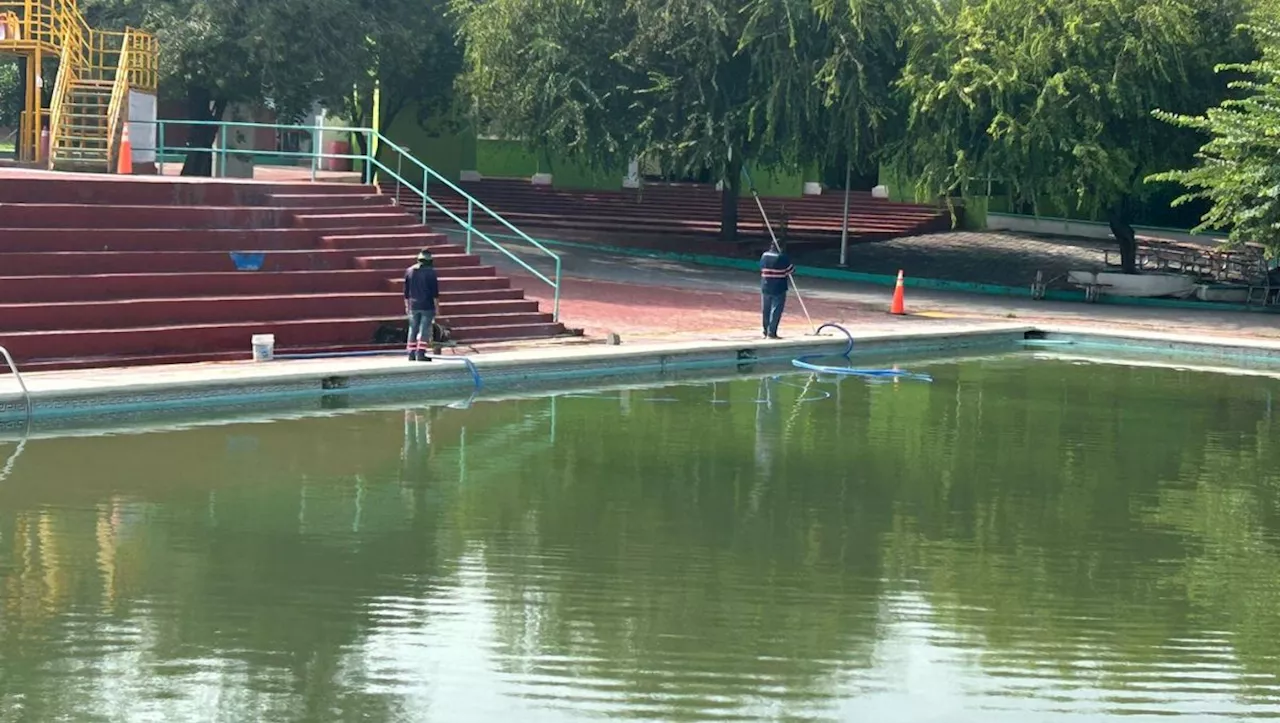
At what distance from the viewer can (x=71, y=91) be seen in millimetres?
28078

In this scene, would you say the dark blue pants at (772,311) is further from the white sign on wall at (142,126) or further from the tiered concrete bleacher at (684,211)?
the tiered concrete bleacher at (684,211)

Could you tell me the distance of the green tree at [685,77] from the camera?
32406 mm

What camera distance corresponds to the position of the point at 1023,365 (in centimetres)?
2419

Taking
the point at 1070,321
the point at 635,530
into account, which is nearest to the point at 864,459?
the point at 635,530

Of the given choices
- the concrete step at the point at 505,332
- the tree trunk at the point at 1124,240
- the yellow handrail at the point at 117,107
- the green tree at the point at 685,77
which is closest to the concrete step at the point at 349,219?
the concrete step at the point at 505,332

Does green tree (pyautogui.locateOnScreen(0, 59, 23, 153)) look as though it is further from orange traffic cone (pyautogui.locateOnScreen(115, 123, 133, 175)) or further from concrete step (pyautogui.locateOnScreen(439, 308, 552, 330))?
concrete step (pyautogui.locateOnScreen(439, 308, 552, 330))

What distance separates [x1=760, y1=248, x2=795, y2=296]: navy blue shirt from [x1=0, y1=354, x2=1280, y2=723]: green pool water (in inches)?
227

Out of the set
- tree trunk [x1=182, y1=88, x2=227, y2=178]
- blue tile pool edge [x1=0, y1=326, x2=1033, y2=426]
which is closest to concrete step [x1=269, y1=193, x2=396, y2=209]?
blue tile pool edge [x1=0, y1=326, x2=1033, y2=426]

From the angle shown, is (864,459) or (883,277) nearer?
(864,459)

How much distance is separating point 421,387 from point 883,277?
17756mm

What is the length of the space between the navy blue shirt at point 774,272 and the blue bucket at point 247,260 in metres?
7.25

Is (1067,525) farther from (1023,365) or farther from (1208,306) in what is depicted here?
(1208,306)

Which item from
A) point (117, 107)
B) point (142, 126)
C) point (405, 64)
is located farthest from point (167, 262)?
point (405, 64)

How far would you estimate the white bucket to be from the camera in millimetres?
19016
